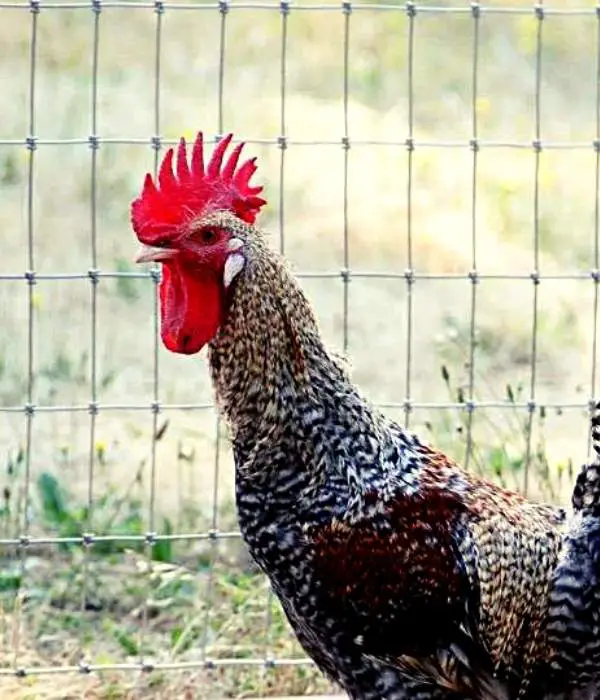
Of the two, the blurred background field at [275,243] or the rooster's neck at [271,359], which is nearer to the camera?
the rooster's neck at [271,359]

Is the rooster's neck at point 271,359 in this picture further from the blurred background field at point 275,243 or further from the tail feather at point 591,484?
the blurred background field at point 275,243

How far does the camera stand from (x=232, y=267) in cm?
363

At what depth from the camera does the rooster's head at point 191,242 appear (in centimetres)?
364

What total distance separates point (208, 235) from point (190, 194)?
133mm

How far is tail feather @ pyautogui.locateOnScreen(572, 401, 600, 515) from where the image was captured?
3850 millimetres

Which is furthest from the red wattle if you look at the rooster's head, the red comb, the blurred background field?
the blurred background field

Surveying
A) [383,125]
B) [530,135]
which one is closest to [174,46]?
[383,125]

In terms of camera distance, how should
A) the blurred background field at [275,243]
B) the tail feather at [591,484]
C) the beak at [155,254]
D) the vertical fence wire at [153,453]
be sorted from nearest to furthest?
1. the beak at [155,254]
2. the tail feather at [591,484]
3. the vertical fence wire at [153,453]
4. the blurred background field at [275,243]

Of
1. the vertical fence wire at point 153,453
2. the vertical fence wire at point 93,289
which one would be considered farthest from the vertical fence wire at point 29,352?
the vertical fence wire at point 153,453

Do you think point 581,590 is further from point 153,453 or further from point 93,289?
point 93,289

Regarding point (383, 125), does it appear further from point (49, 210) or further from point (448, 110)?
point (49, 210)

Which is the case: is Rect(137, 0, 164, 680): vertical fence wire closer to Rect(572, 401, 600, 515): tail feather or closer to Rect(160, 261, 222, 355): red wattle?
Rect(160, 261, 222, 355): red wattle

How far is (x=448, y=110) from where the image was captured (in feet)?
31.4

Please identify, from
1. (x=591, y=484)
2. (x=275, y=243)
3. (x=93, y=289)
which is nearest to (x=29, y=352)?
(x=93, y=289)
